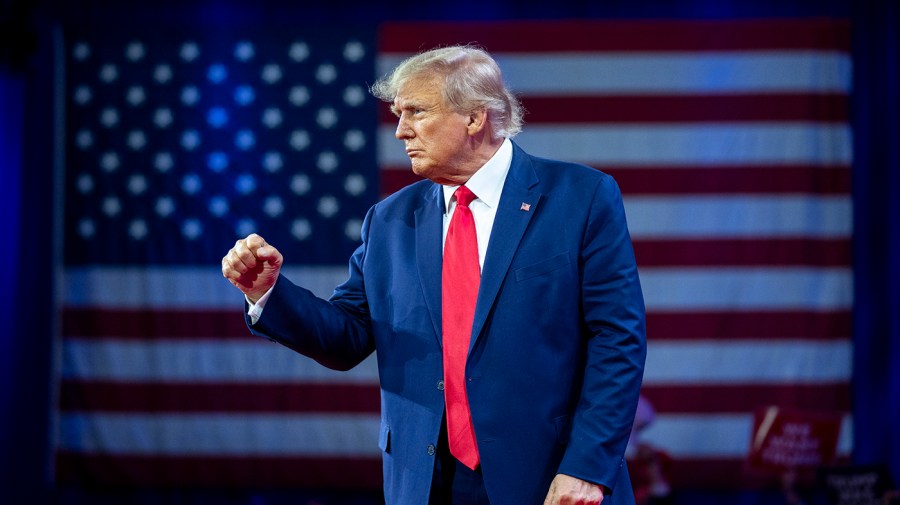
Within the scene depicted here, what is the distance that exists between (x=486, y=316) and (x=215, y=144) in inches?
131

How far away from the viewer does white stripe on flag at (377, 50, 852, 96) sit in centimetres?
448

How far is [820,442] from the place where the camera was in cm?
390

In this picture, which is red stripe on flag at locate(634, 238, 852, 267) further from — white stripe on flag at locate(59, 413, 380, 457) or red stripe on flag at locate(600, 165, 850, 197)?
white stripe on flag at locate(59, 413, 380, 457)

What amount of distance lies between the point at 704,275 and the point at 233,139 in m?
2.35

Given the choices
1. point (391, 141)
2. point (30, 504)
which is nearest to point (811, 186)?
point (391, 141)

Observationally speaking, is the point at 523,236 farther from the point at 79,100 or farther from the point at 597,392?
the point at 79,100

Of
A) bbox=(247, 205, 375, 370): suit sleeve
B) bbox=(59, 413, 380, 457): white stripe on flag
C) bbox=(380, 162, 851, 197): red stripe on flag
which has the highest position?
bbox=(380, 162, 851, 197): red stripe on flag

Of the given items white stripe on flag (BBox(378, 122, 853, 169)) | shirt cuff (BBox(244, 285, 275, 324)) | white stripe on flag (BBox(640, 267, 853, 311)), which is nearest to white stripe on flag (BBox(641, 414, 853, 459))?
white stripe on flag (BBox(640, 267, 853, 311))

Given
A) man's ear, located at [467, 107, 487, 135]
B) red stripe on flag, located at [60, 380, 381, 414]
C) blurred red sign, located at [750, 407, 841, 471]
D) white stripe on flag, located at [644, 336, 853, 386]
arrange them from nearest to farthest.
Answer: man's ear, located at [467, 107, 487, 135] < blurred red sign, located at [750, 407, 841, 471] < white stripe on flag, located at [644, 336, 853, 386] < red stripe on flag, located at [60, 380, 381, 414]

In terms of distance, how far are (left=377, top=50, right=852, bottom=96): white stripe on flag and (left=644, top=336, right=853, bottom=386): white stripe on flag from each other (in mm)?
1197

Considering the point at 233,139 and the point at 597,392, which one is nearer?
the point at 597,392

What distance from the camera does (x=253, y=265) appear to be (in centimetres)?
→ 158

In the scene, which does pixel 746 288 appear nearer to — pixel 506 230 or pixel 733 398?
pixel 733 398

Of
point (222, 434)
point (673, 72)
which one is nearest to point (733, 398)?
point (673, 72)
